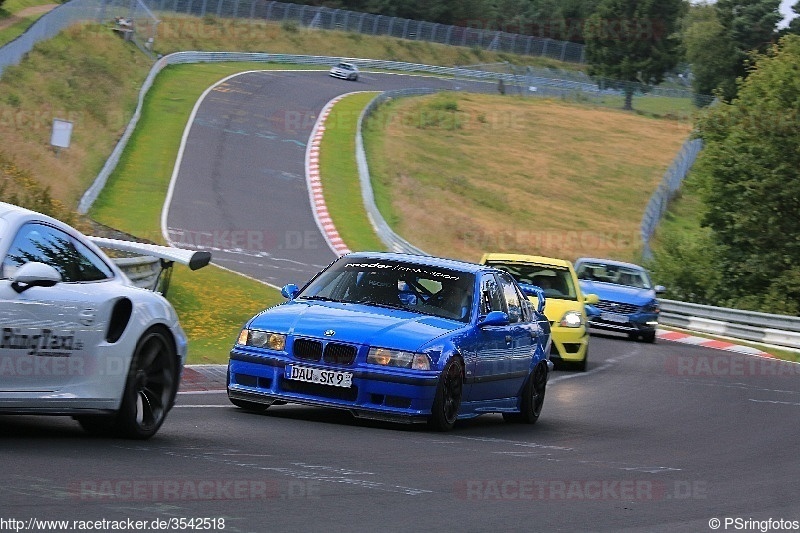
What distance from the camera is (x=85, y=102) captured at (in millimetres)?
52344

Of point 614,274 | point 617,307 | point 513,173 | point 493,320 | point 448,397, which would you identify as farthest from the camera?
point 513,173

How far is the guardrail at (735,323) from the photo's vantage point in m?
34.0

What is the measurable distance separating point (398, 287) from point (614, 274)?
1782cm

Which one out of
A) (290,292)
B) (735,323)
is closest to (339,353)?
(290,292)

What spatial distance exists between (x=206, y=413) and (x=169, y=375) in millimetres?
2042

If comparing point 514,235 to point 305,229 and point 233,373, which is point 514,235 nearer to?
point 305,229

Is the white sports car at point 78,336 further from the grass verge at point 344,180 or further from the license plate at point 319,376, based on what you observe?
the grass verge at point 344,180

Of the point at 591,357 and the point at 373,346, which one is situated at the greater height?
the point at 373,346

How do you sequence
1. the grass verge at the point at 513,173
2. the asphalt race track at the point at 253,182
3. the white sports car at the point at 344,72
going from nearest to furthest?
1. the asphalt race track at the point at 253,182
2. the grass verge at the point at 513,173
3. the white sports car at the point at 344,72

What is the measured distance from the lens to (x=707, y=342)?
32656mm

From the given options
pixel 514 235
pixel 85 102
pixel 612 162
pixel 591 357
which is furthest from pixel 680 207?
pixel 591 357

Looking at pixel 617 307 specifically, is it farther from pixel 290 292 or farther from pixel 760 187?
pixel 290 292

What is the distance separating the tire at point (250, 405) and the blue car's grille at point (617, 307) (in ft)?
55.9

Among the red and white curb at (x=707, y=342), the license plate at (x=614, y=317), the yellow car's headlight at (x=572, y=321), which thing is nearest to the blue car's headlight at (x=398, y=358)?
the yellow car's headlight at (x=572, y=321)
